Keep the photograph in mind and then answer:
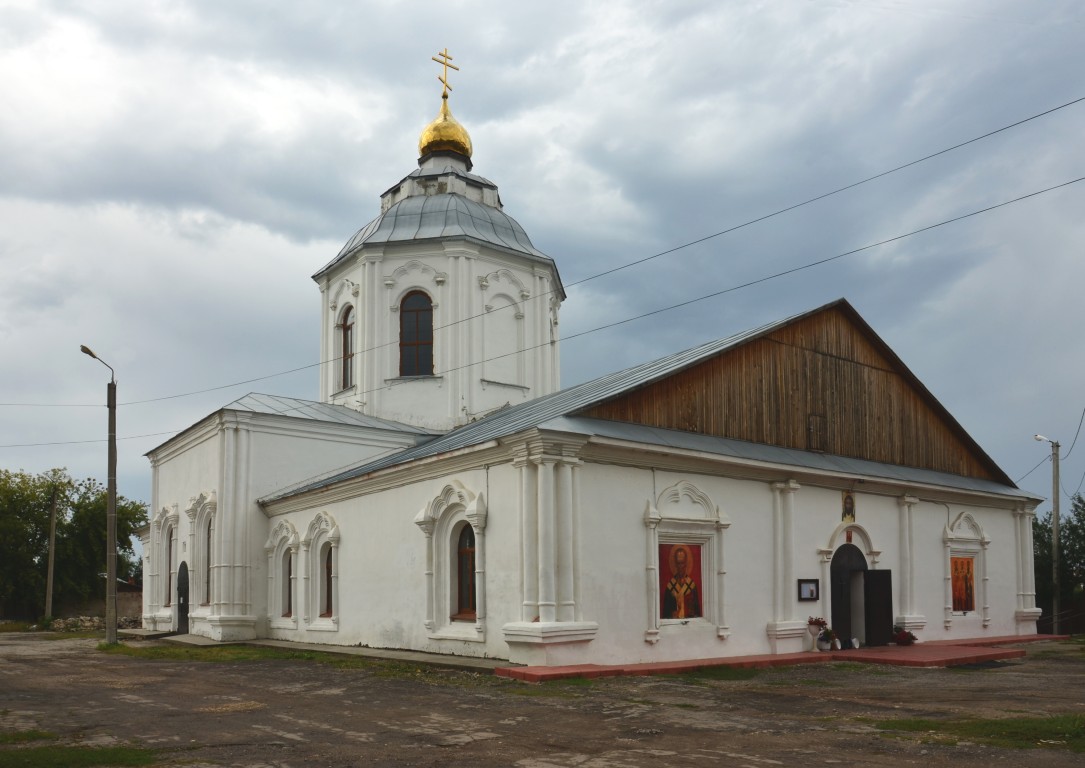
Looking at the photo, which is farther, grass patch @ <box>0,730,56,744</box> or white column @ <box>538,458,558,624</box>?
white column @ <box>538,458,558,624</box>

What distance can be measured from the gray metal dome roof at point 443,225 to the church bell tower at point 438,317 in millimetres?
38

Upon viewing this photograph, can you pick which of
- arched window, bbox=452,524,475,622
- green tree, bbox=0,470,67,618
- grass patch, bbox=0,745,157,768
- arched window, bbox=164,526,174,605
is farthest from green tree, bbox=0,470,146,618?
grass patch, bbox=0,745,157,768

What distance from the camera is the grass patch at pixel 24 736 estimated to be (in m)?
8.92

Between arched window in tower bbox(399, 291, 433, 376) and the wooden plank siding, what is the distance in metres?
9.57

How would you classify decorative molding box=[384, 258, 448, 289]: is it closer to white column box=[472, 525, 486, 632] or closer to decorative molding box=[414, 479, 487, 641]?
decorative molding box=[414, 479, 487, 641]

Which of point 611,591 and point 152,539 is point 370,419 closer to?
point 152,539

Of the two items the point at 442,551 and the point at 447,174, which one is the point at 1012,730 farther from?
the point at 447,174

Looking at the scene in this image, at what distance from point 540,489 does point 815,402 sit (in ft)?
24.9

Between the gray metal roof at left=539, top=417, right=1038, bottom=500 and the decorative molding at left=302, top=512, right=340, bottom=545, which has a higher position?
the gray metal roof at left=539, top=417, right=1038, bottom=500

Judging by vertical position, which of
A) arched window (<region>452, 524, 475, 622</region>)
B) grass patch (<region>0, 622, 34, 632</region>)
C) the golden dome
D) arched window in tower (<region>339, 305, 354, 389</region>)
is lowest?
grass patch (<region>0, 622, 34, 632</region>)

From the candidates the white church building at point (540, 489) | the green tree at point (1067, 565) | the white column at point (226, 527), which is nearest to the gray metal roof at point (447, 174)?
the white church building at point (540, 489)

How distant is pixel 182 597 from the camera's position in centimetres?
2505

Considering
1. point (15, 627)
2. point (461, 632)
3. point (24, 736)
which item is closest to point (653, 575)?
point (461, 632)

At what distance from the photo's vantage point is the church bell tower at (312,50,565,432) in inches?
1000
